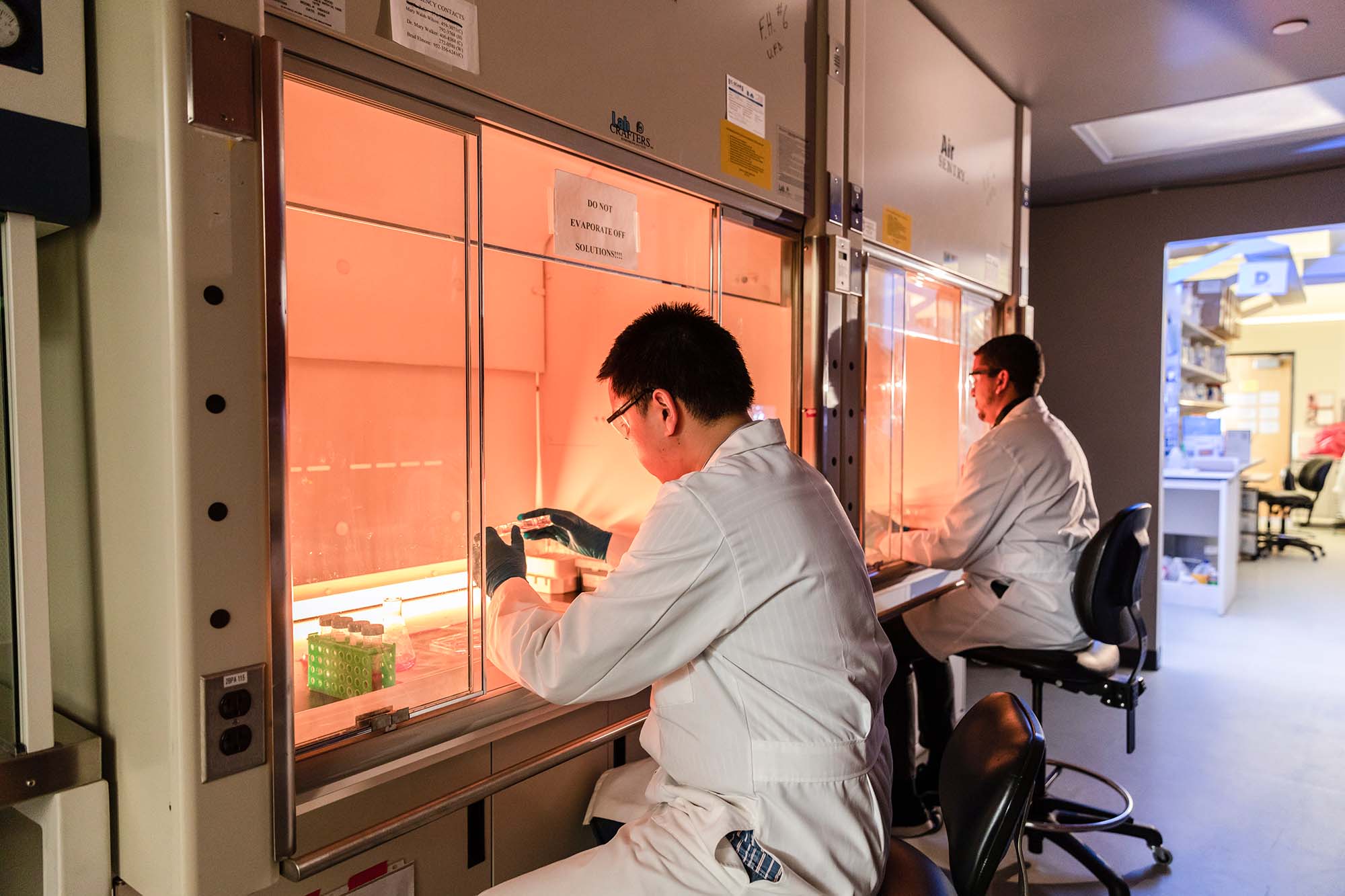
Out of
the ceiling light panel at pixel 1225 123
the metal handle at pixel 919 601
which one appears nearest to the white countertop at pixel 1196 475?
the ceiling light panel at pixel 1225 123

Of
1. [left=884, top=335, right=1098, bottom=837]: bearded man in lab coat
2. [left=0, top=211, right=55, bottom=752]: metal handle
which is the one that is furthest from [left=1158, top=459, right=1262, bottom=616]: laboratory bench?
[left=0, top=211, right=55, bottom=752]: metal handle

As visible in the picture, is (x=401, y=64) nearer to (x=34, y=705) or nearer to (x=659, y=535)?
(x=659, y=535)

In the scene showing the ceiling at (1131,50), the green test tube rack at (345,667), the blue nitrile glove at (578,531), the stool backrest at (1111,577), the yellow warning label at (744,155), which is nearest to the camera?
the green test tube rack at (345,667)

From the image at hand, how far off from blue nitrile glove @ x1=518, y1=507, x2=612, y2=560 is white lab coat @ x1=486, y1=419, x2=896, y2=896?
39cm

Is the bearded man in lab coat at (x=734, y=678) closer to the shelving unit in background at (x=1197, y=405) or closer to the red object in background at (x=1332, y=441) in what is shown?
the shelving unit in background at (x=1197, y=405)

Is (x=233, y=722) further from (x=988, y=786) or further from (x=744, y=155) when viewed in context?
(x=744, y=155)

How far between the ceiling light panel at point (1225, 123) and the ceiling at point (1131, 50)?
0.25ft

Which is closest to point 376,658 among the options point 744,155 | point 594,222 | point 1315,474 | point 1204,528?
point 594,222

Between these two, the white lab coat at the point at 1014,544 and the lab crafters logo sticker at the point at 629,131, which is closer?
the lab crafters logo sticker at the point at 629,131

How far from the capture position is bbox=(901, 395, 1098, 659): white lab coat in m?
2.63

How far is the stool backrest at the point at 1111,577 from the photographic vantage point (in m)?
2.46

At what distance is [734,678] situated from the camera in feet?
4.24

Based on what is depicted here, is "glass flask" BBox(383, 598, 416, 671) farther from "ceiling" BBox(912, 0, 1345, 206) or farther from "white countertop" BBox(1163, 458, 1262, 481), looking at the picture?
"white countertop" BBox(1163, 458, 1262, 481)

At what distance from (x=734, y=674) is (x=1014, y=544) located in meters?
1.73
